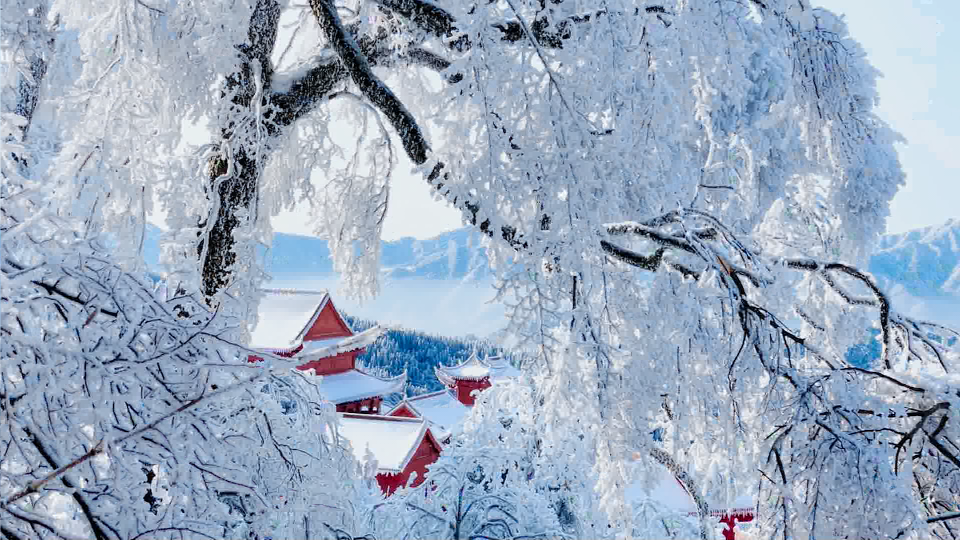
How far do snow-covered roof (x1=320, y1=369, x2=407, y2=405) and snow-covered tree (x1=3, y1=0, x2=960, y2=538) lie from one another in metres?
12.8

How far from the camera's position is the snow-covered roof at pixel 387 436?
13.1m

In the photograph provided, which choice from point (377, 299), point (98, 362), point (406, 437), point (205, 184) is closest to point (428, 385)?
point (406, 437)

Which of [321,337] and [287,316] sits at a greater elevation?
[287,316]

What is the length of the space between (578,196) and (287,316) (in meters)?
15.9

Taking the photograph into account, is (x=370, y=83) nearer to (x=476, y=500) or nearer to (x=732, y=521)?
(x=476, y=500)

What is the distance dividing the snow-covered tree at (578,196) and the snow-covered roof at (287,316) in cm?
1166

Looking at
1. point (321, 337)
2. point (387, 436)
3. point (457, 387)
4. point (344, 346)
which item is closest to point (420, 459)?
point (387, 436)

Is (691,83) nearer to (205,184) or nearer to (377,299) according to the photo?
(205,184)

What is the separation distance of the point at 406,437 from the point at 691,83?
472 inches

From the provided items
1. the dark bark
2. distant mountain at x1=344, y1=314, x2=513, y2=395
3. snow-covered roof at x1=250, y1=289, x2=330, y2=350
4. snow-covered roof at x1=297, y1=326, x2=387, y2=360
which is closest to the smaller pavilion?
distant mountain at x1=344, y1=314, x2=513, y2=395

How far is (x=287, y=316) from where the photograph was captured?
16.9m

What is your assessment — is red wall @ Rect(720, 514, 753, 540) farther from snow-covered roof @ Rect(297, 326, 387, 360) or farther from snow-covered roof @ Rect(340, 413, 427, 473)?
snow-covered roof @ Rect(297, 326, 387, 360)

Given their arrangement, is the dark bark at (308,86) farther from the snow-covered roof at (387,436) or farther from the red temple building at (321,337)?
the red temple building at (321,337)

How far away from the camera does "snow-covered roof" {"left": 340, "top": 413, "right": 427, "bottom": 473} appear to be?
1311cm
